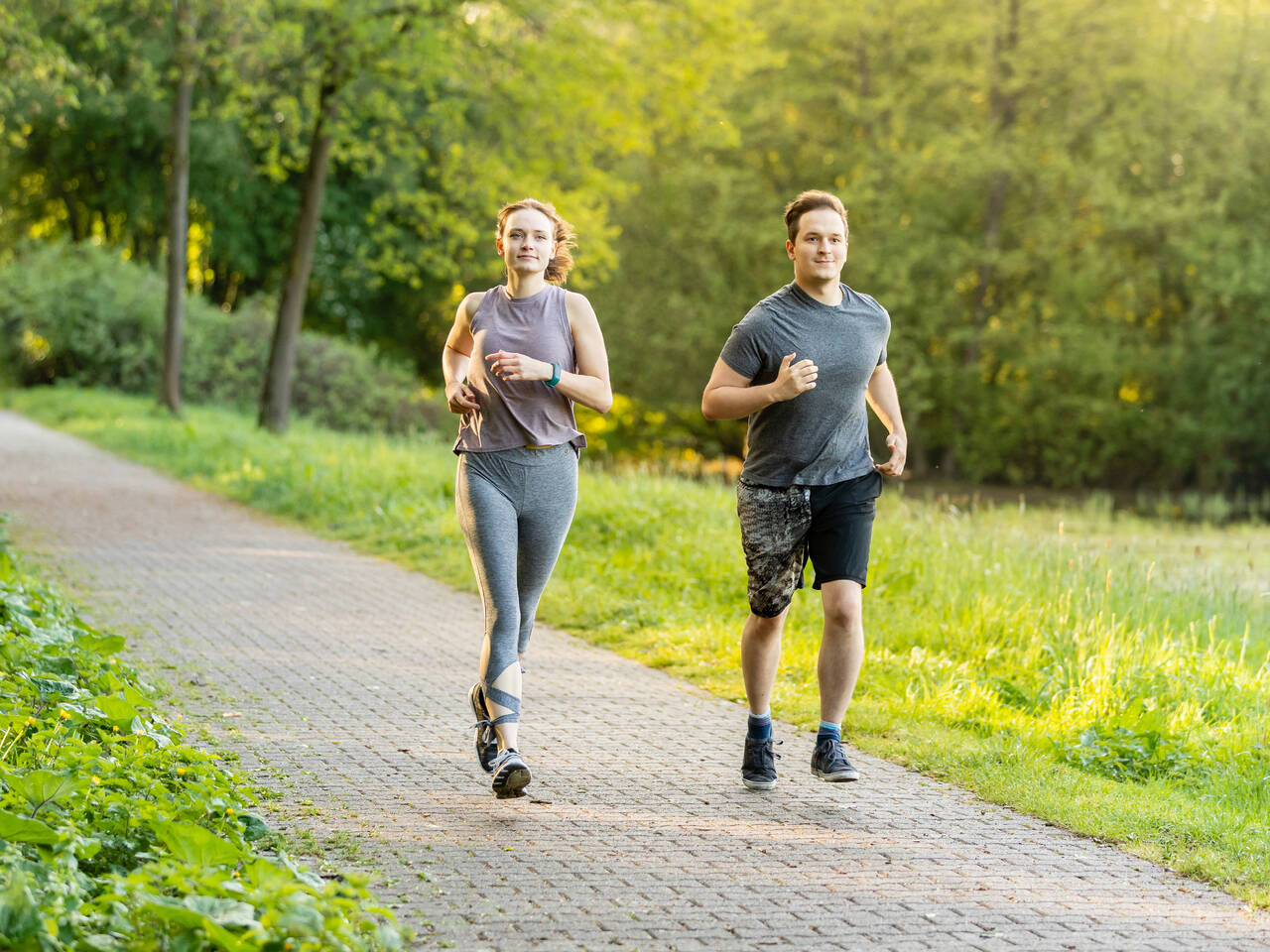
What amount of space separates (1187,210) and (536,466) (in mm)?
29904

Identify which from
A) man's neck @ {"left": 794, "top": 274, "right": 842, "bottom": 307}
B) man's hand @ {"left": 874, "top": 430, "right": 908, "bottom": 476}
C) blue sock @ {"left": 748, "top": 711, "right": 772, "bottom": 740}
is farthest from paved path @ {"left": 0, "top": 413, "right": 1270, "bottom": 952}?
man's neck @ {"left": 794, "top": 274, "right": 842, "bottom": 307}

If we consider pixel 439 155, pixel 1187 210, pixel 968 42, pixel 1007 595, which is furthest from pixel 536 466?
pixel 968 42

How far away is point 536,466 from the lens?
535cm

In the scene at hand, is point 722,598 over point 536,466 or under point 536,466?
under

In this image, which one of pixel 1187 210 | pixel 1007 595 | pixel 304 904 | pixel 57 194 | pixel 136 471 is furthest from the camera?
pixel 57 194

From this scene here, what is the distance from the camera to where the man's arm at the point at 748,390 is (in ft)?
17.1

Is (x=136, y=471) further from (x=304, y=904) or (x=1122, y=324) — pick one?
(x=1122, y=324)

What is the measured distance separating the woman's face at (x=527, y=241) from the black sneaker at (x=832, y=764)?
2167 mm

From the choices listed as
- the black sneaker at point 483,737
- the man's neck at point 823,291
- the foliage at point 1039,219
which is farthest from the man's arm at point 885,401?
the foliage at point 1039,219

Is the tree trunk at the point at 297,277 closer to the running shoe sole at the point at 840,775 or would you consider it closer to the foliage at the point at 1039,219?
the foliage at the point at 1039,219

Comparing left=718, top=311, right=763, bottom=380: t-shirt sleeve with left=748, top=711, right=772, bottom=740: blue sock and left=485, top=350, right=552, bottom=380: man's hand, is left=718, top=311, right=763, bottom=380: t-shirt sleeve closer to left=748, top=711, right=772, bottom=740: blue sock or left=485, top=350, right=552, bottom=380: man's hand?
left=485, top=350, right=552, bottom=380: man's hand

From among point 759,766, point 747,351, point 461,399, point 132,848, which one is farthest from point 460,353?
point 132,848

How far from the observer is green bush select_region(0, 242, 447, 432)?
3581 cm

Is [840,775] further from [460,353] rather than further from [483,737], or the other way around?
[460,353]
